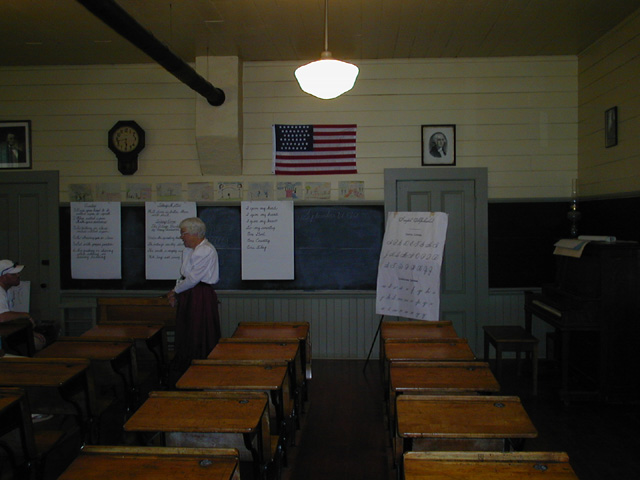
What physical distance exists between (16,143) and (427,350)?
17.4ft

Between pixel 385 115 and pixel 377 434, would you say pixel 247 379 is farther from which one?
pixel 385 115

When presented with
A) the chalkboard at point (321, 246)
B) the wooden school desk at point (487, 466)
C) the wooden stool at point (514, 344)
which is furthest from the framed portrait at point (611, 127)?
the wooden school desk at point (487, 466)

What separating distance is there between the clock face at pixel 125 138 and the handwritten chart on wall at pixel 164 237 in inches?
26.5

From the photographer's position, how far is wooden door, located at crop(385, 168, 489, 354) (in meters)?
5.74

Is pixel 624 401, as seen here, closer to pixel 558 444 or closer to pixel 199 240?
pixel 558 444

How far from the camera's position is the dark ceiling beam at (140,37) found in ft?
9.87

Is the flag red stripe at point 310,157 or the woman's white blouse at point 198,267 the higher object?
the flag red stripe at point 310,157

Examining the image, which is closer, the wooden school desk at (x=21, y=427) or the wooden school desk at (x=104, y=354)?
the wooden school desk at (x=21, y=427)

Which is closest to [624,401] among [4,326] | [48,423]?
[48,423]

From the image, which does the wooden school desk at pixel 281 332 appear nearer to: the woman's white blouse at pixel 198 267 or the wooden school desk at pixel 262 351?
the wooden school desk at pixel 262 351

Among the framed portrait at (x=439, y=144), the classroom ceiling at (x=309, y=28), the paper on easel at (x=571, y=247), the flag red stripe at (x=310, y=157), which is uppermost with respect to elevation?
the classroom ceiling at (x=309, y=28)

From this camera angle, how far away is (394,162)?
577cm

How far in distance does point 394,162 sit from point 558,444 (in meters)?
3.23

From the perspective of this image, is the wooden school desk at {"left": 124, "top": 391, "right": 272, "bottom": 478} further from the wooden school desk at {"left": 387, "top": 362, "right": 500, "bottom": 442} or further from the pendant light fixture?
the pendant light fixture
